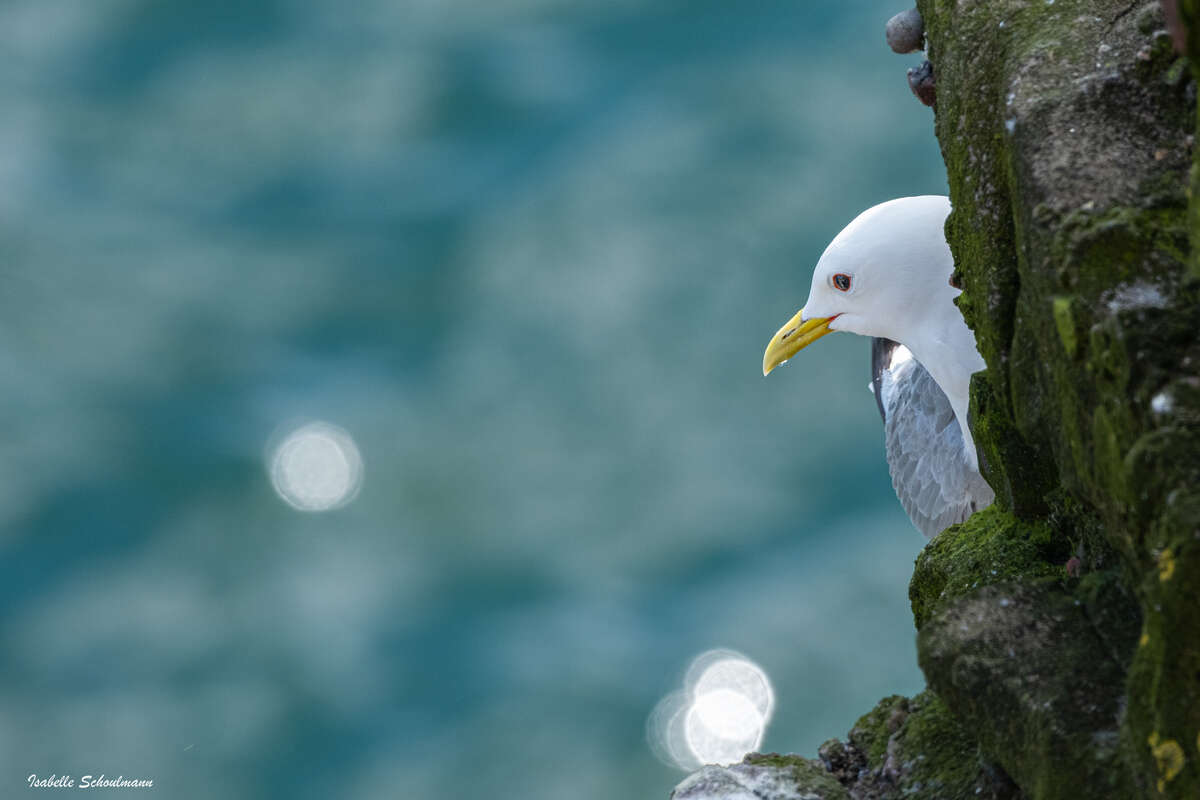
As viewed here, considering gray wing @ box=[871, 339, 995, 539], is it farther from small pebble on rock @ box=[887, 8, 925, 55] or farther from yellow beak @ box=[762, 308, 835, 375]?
small pebble on rock @ box=[887, 8, 925, 55]

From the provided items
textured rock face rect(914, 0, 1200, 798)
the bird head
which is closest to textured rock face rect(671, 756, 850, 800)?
textured rock face rect(914, 0, 1200, 798)

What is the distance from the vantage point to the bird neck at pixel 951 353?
7.57 ft

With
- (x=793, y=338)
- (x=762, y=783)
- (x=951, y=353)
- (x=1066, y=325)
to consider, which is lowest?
(x=762, y=783)

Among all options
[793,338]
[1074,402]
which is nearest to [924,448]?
[793,338]

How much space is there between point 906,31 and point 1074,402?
0.90 m

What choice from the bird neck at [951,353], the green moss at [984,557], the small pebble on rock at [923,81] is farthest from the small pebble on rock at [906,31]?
the green moss at [984,557]

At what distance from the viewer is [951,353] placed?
7.69 feet

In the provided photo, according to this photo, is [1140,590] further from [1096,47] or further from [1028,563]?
[1096,47]

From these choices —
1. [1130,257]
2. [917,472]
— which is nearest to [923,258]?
[917,472]

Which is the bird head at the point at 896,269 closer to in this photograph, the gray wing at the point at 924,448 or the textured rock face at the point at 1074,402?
the gray wing at the point at 924,448

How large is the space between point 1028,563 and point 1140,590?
0.42 m

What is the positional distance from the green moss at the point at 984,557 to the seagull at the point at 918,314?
35 cm

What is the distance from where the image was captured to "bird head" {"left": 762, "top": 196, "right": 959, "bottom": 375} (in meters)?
2.41

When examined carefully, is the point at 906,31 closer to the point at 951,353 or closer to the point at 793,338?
the point at 951,353
